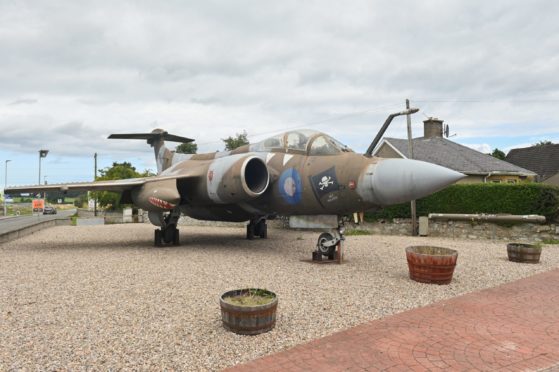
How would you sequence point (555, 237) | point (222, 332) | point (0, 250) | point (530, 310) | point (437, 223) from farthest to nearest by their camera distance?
point (437, 223) → point (555, 237) → point (0, 250) → point (530, 310) → point (222, 332)

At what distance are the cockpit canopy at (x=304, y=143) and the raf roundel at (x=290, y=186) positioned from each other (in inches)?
26.2

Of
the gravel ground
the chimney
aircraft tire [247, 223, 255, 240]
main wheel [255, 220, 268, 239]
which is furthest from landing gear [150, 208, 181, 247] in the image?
the chimney

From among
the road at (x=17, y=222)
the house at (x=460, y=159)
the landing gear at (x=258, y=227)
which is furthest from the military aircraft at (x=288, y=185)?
the house at (x=460, y=159)

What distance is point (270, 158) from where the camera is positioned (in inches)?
403

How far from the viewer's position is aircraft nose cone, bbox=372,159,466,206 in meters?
6.85

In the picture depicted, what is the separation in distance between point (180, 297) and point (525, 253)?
342 inches

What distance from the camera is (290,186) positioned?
9469 mm

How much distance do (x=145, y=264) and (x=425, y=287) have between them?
6.53 metres

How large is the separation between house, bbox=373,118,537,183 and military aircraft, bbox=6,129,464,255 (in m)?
14.2

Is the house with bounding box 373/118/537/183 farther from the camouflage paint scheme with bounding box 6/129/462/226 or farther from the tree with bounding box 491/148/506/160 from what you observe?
the tree with bounding box 491/148/506/160

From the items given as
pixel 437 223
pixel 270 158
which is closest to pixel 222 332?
pixel 270 158

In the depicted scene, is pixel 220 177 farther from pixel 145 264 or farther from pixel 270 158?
pixel 145 264

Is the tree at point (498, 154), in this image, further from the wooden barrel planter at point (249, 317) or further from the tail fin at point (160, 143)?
the wooden barrel planter at point (249, 317)

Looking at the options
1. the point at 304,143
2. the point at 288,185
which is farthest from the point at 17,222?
the point at 304,143
